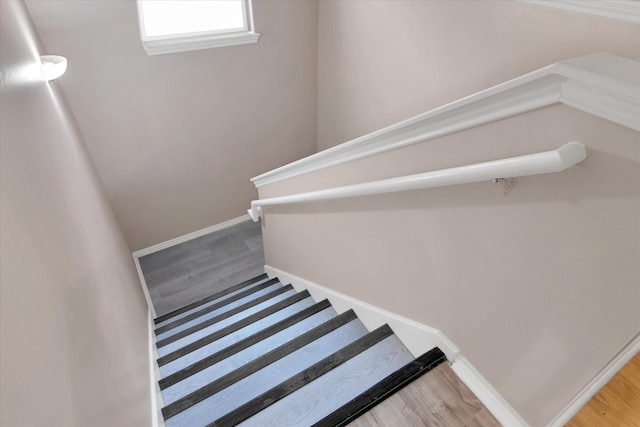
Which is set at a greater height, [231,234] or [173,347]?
[173,347]

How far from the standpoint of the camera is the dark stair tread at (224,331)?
225cm

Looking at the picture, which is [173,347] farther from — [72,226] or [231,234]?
[231,234]

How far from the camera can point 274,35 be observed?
3.32 metres

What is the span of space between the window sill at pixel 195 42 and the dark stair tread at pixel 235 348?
2.33 m

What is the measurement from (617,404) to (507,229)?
43 centimetres

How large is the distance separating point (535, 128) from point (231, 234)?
3705 millimetres

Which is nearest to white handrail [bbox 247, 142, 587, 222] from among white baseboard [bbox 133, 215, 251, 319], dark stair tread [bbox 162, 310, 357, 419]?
dark stair tread [bbox 162, 310, 357, 419]

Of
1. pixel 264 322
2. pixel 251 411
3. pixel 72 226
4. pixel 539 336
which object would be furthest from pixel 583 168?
pixel 264 322

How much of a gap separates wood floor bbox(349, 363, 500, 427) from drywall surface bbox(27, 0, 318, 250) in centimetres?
296

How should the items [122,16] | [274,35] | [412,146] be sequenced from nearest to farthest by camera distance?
[412,146] → [122,16] → [274,35]

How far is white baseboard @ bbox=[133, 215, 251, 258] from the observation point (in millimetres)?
3881

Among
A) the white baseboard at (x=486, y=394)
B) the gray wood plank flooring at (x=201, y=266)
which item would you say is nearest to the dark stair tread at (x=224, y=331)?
the gray wood plank flooring at (x=201, y=266)

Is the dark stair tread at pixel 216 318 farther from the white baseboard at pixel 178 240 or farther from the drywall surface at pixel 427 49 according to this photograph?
the drywall surface at pixel 427 49

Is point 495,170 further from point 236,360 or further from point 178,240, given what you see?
point 178,240
